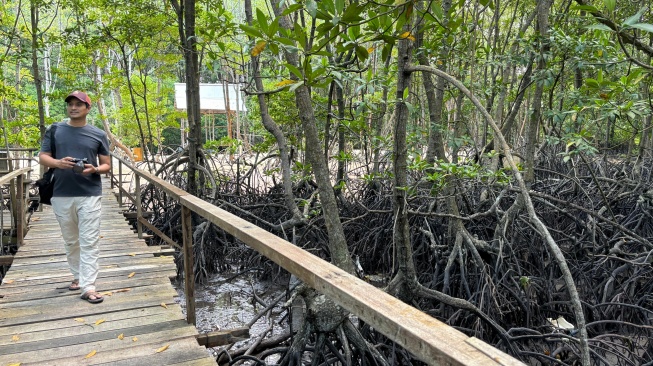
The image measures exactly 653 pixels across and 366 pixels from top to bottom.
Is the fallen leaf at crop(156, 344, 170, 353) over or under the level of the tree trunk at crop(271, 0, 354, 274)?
under

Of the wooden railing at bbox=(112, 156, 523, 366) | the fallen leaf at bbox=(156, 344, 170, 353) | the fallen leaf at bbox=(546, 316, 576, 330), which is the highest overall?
the wooden railing at bbox=(112, 156, 523, 366)

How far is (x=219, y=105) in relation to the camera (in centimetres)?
2139

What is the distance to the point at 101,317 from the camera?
2.72 metres

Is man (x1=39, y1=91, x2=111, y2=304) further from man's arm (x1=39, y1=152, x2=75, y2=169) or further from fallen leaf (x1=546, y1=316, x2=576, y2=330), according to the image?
fallen leaf (x1=546, y1=316, x2=576, y2=330)

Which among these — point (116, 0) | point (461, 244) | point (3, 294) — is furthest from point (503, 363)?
point (116, 0)

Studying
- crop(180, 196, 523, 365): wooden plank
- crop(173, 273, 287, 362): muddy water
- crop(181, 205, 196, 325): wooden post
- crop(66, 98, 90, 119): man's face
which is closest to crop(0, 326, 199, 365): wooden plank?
crop(181, 205, 196, 325): wooden post

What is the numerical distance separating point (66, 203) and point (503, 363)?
262cm

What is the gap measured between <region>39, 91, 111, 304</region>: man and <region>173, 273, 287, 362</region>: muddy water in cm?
183

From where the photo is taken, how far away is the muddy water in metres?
5.03

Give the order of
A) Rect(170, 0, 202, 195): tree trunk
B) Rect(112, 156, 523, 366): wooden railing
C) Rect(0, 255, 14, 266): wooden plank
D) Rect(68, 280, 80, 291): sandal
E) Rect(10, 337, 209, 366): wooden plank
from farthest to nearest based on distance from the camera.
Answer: Rect(170, 0, 202, 195): tree trunk
Rect(0, 255, 14, 266): wooden plank
Rect(68, 280, 80, 291): sandal
Rect(10, 337, 209, 366): wooden plank
Rect(112, 156, 523, 366): wooden railing

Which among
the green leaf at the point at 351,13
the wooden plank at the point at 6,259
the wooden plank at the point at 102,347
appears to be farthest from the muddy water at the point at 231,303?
the green leaf at the point at 351,13

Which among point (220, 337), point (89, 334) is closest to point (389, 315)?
point (220, 337)

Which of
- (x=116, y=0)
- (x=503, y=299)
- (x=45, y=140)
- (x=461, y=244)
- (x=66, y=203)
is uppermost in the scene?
(x=116, y=0)

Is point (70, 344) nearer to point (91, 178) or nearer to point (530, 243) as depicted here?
point (91, 178)
